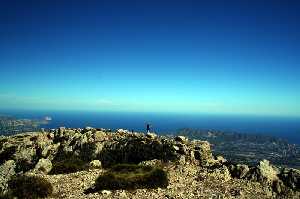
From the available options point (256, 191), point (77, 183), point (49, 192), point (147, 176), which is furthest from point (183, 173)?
point (49, 192)

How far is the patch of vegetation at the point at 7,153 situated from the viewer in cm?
4312

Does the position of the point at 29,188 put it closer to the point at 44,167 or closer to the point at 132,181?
the point at 132,181

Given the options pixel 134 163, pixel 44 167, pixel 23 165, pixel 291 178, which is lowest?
pixel 23 165

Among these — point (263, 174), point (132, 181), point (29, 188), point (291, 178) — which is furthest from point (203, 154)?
point (29, 188)

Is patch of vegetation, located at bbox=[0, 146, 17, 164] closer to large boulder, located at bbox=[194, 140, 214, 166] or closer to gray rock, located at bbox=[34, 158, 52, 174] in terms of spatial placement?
gray rock, located at bbox=[34, 158, 52, 174]

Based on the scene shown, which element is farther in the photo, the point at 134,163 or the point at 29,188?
the point at 134,163

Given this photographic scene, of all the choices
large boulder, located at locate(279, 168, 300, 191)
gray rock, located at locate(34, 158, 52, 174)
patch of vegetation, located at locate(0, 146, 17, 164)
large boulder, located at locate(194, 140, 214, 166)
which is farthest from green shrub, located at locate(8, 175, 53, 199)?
patch of vegetation, located at locate(0, 146, 17, 164)

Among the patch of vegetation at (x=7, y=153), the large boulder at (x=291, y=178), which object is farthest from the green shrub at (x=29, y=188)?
the patch of vegetation at (x=7, y=153)

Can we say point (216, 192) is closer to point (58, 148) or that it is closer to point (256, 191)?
point (256, 191)

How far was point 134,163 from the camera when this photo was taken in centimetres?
3491

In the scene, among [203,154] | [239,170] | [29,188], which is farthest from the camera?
[203,154]

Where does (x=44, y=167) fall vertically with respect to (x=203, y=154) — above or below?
below

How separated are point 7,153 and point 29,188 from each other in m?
22.4

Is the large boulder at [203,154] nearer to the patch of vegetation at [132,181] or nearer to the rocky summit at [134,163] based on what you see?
the rocky summit at [134,163]
